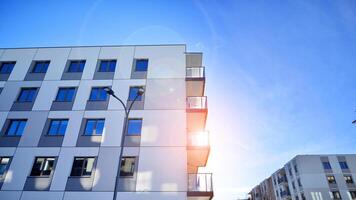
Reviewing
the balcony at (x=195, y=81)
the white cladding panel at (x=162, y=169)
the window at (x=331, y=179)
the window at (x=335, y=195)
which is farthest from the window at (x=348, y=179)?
the white cladding panel at (x=162, y=169)

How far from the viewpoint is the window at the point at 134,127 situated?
14367mm

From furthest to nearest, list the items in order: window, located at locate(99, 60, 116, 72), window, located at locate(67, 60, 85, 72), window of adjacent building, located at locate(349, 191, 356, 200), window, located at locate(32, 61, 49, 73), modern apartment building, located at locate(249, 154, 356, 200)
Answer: modern apartment building, located at locate(249, 154, 356, 200) → window of adjacent building, located at locate(349, 191, 356, 200) → window, located at locate(32, 61, 49, 73) → window, located at locate(67, 60, 85, 72) → window, located at locate(99, 60, 116, 72)

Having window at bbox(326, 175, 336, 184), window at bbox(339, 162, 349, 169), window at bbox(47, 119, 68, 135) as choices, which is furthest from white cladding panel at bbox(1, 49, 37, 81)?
window at bbox(339, 162, 349, 169)

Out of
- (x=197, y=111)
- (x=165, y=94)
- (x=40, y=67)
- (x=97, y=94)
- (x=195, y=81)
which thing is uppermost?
(x=40, y=67)

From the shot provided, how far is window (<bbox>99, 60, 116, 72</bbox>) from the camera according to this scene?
17453 mm

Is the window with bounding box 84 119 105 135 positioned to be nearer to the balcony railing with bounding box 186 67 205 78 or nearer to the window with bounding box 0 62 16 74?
the balcony railing with bounding box 186 67 205 78

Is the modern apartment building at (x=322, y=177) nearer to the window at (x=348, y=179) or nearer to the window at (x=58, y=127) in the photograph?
the window at (x=348, y=179)

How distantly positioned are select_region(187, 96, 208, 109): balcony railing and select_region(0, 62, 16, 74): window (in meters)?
16.6

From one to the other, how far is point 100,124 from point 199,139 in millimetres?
7434

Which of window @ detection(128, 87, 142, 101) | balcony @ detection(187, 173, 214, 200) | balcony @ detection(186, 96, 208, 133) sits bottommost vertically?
balcony @ detection(187, 173, 214, 200)

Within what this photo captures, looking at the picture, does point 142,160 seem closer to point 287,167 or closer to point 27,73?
point 27,73

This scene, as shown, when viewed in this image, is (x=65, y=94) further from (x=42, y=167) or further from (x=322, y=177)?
(x=322, y=177)

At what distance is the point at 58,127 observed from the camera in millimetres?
14914

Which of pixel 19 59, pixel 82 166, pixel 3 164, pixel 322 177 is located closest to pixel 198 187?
pixel 82 166
